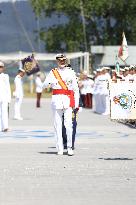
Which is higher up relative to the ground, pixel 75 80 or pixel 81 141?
pixel 75 80

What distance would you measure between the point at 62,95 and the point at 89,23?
57683 millimetres

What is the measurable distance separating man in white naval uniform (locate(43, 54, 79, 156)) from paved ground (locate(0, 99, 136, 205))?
443 mm

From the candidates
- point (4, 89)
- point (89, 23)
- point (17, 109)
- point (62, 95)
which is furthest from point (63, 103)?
point (89, 23)

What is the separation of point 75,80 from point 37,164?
97.4 inches

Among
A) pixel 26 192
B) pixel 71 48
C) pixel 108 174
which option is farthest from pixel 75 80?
pixel 71 48

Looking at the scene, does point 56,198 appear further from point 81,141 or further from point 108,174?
point 81,141

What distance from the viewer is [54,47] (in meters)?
72.9

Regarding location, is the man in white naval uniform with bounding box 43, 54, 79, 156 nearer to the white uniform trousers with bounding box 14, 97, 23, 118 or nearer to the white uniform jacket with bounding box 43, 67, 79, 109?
the white uniform jacket with bounding box 43, 67, 79, 109

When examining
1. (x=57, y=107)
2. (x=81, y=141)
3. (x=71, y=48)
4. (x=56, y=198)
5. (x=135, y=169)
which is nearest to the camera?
(x=56, y=198)

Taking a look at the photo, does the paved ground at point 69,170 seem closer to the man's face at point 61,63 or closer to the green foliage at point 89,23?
the man's face at point 61,63

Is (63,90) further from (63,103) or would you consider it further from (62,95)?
(63,103)

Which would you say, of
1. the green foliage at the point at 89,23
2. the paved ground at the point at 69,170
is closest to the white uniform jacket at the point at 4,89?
the paved ground at the point at 69,170

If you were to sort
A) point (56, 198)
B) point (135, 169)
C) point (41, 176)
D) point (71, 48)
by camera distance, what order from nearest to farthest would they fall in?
point (56, 198), point (41, 176), point (135, 169), point (71, 48)

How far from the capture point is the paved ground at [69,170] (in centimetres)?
1148
